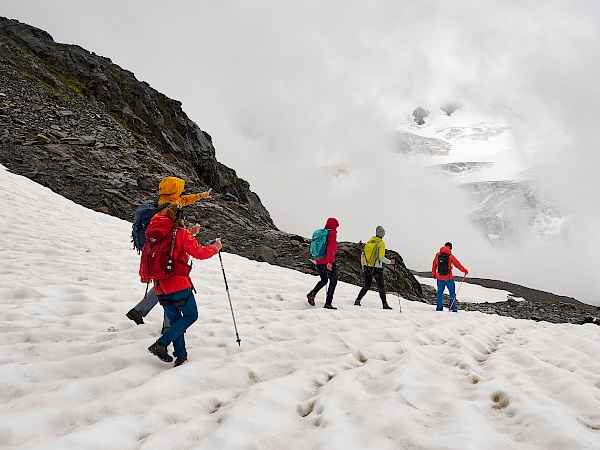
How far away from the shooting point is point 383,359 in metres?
6.35

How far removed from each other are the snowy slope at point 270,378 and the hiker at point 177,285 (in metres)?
0.33

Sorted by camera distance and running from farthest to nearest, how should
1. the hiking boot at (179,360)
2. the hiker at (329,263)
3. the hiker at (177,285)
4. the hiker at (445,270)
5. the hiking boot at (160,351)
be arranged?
the hiker at (445,270), the hiker at (329,263), the hiking boot at (179,360), the hiking boot at (160,351), the hiker at (177,285)

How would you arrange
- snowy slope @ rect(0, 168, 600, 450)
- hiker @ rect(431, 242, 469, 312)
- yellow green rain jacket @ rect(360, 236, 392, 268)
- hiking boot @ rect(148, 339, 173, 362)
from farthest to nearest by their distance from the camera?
hiker @ rect(431, 242, 469, 312) < yellow green rain jacket @ rect(360, 236, 392, 268) < hiking boot @ rect(148, 339, 173, 362) < snowy slope @ rect(0, 168, 600, 450)

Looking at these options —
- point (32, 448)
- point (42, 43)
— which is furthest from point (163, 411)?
point (42, 43)

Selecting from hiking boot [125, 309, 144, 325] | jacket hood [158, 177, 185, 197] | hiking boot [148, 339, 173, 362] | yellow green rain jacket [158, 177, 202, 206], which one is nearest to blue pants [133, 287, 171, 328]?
hiking boot [125, 309, 144, 325]

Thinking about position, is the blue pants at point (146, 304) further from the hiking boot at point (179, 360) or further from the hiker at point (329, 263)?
the hiker at point (329, 263)

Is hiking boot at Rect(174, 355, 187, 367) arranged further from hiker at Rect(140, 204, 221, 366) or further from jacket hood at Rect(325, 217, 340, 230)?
jacket hood at Rect(325, 217, 340, 230)

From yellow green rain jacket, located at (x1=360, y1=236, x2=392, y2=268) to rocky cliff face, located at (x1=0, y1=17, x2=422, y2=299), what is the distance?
742cm

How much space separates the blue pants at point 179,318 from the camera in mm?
5316

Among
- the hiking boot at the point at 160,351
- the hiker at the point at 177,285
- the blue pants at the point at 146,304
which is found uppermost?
the hiker at the point at 177,285

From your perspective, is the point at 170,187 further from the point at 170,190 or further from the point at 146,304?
the point at 146,304

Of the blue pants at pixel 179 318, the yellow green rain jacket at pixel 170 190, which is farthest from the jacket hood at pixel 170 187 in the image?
the blue pants at pixel 179 318

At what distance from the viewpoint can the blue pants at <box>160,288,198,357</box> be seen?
5.32m

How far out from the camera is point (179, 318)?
17.9 feet
